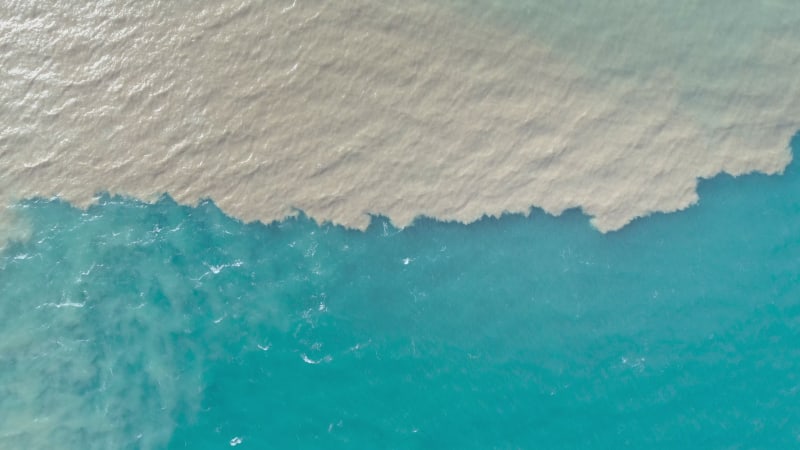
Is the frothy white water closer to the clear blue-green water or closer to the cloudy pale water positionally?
the cloudy pale water

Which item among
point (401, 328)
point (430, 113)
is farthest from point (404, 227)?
point (430, 113)

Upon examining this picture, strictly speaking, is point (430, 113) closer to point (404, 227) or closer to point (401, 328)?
point (404, 227)

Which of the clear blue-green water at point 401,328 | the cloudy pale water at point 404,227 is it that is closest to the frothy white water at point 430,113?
the cloudy pale water at point 404,227

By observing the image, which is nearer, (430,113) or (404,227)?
(430,113)

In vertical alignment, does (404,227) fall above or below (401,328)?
above

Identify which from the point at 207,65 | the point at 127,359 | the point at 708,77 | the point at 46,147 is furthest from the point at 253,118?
the point at 708,77

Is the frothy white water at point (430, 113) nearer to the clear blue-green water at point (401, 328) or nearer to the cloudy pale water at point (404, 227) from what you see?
the cloudy pale water at point (404, 227)

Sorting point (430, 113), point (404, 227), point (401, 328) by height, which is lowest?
point (401, 328)
